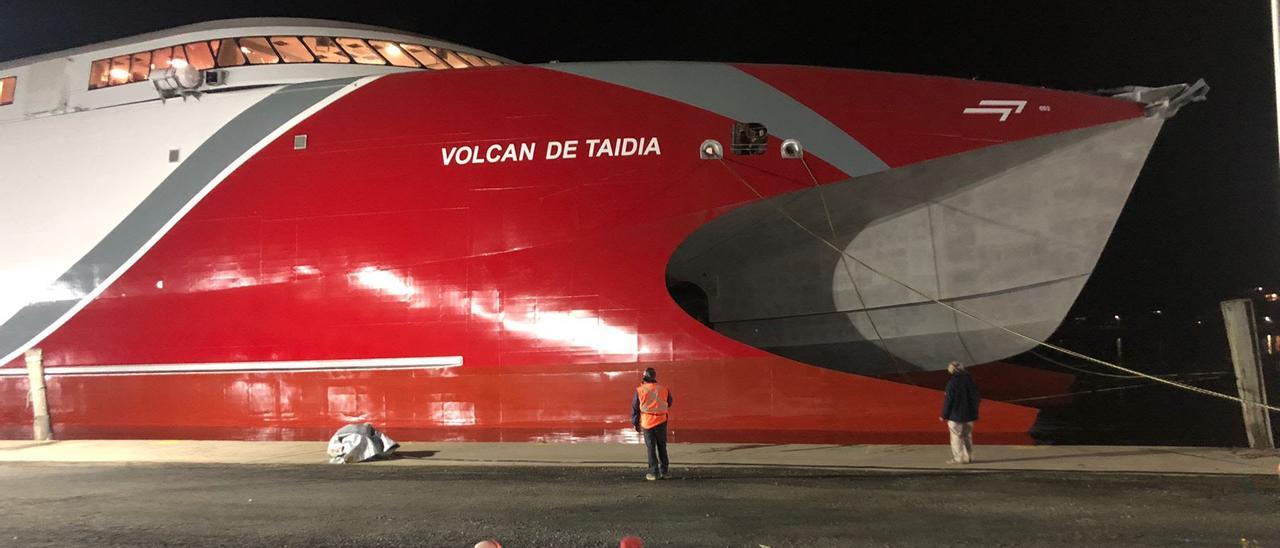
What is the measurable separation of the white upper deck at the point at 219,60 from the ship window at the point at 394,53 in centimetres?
2

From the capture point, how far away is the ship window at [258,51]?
14492 millimetres

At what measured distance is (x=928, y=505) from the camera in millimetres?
7457

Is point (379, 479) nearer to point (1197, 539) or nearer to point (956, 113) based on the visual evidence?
point (1197, 539)

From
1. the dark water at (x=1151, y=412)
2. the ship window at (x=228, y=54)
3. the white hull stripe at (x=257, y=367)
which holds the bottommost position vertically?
the dark water at (x=1151, y=412)

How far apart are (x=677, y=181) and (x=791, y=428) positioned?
12.2 feet

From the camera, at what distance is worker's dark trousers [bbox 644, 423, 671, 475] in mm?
8914

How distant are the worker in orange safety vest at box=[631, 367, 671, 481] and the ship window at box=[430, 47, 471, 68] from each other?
8839mm

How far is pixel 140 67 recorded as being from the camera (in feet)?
49.0

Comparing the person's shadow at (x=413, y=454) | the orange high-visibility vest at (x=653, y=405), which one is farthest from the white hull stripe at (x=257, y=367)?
the orange high-visibility vest at (x=653, y=405)

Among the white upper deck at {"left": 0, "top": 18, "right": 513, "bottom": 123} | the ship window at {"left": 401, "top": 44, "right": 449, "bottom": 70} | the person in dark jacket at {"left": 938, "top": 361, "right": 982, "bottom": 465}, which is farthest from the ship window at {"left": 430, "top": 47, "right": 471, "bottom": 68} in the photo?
the person in dark jacket at {"left": 938, "top": 361, "right": 982, "bottom": 465}

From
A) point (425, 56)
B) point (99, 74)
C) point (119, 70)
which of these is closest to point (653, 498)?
point (425, 56)

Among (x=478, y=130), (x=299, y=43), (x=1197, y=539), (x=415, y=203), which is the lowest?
(x=1197, y=539)

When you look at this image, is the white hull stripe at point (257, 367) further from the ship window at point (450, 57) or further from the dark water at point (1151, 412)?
the dark water at point (1151, 412)

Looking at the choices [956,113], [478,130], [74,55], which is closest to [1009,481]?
[956,113]
